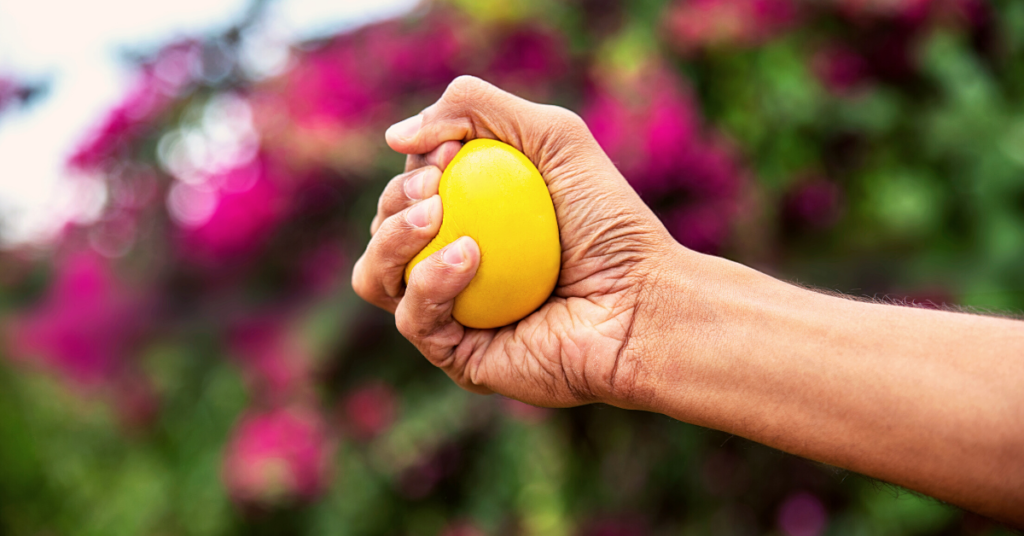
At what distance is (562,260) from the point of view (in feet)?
3.41

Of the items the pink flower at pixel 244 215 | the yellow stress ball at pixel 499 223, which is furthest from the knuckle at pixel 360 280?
the pink flower at pixel 244 215

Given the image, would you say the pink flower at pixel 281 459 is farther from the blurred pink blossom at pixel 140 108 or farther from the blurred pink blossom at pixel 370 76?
the blurred pink blossom at pixel 140 108

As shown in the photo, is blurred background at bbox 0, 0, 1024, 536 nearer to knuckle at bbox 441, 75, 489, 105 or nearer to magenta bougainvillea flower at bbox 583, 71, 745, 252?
magenta bougainvillea flower at bbox 583, 71, 745, 252

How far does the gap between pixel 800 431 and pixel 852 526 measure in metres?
1.18

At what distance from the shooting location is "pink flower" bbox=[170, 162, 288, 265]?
2.07m

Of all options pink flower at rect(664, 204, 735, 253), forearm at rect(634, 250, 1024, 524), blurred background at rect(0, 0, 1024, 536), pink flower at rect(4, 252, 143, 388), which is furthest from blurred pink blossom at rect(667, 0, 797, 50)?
pink flower at rect(4, 252, 143, 388)

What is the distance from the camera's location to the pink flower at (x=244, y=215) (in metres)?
2.07

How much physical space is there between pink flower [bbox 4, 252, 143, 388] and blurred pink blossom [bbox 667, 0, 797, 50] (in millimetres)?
2315

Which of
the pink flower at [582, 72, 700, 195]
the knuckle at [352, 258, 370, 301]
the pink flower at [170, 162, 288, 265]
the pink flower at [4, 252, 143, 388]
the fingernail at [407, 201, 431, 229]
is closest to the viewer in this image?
the fingernail at [407, 201, 431, 229]

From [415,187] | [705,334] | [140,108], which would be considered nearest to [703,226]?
[705,334]

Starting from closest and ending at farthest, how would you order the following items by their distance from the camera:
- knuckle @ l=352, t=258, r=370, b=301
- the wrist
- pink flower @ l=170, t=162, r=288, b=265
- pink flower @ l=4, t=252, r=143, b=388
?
the wrist → knuckle @ l=352, t=258, r=370, b=301 → pink flower @ l=170, t=162, r=288, b=265 → pink flower @ l=4, t=252, r=143, b=388

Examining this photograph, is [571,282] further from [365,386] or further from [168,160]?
[168,160]

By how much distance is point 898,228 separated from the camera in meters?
1.79

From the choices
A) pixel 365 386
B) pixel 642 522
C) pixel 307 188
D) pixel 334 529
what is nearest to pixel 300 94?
pixel 307 188
